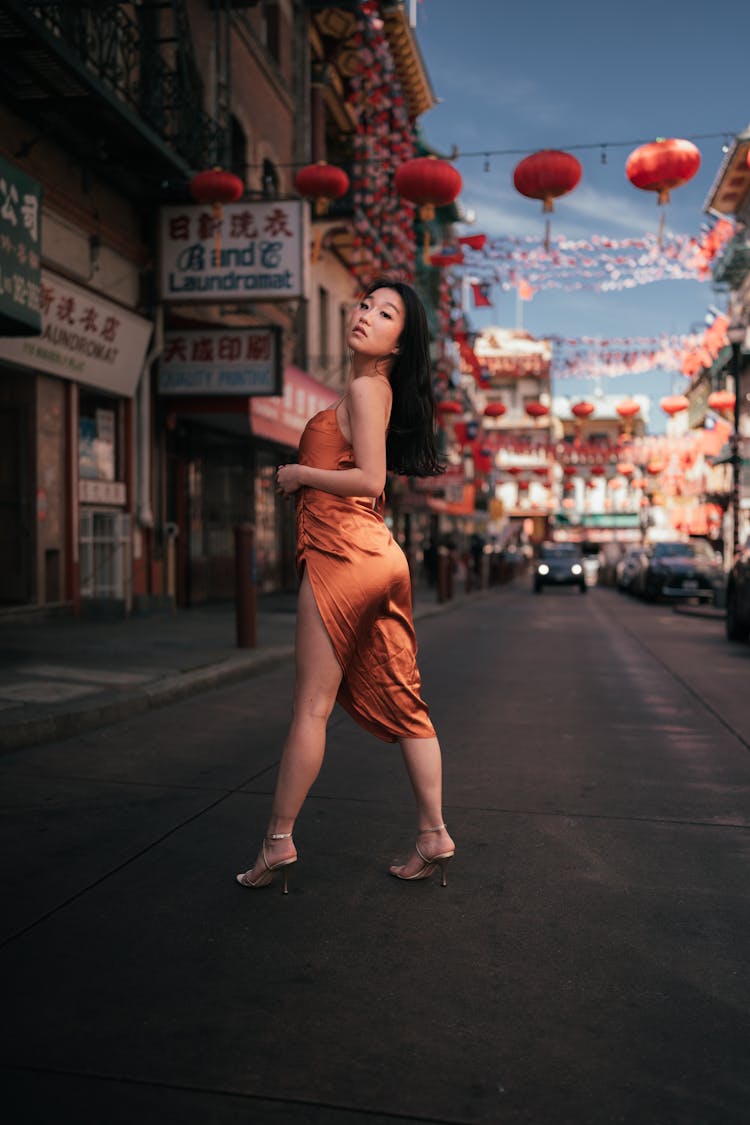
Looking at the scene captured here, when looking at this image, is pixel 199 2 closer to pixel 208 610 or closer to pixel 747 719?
pixel 208 610

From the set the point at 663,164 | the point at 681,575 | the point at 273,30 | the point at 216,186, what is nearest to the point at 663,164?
the point at 663,164

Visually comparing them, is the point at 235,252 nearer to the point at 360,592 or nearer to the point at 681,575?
the point at 360,592

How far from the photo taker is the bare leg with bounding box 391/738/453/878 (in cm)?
322

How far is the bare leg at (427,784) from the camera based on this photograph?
3.22 m

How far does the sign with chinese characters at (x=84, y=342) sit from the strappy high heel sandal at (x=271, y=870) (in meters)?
8.85

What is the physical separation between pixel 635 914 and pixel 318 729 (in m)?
1.11

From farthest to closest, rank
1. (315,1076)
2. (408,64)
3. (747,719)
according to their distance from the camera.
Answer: (408,64)
(747,719)
(315,1076)

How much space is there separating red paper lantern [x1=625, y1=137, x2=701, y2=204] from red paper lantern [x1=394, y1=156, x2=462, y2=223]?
1.78 meters

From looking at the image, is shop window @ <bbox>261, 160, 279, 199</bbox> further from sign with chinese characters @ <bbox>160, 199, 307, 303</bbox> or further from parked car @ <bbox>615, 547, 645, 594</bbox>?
parked car @ <bbox>615, 547, 645, 594</bbox>

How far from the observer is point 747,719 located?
6.91 m

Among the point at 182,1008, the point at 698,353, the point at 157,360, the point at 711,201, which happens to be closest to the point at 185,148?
the point at 157,360

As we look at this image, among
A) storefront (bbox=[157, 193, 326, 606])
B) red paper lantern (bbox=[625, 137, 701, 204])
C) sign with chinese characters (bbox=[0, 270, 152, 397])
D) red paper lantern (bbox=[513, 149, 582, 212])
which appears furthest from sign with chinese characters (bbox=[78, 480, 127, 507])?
red paper lantern (bbox=[625, 137, 701, 204])

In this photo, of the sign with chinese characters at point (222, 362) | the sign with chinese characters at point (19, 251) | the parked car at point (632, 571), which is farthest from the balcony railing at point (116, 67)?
the parked car at point (632, 571)

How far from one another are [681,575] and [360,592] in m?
23.3
